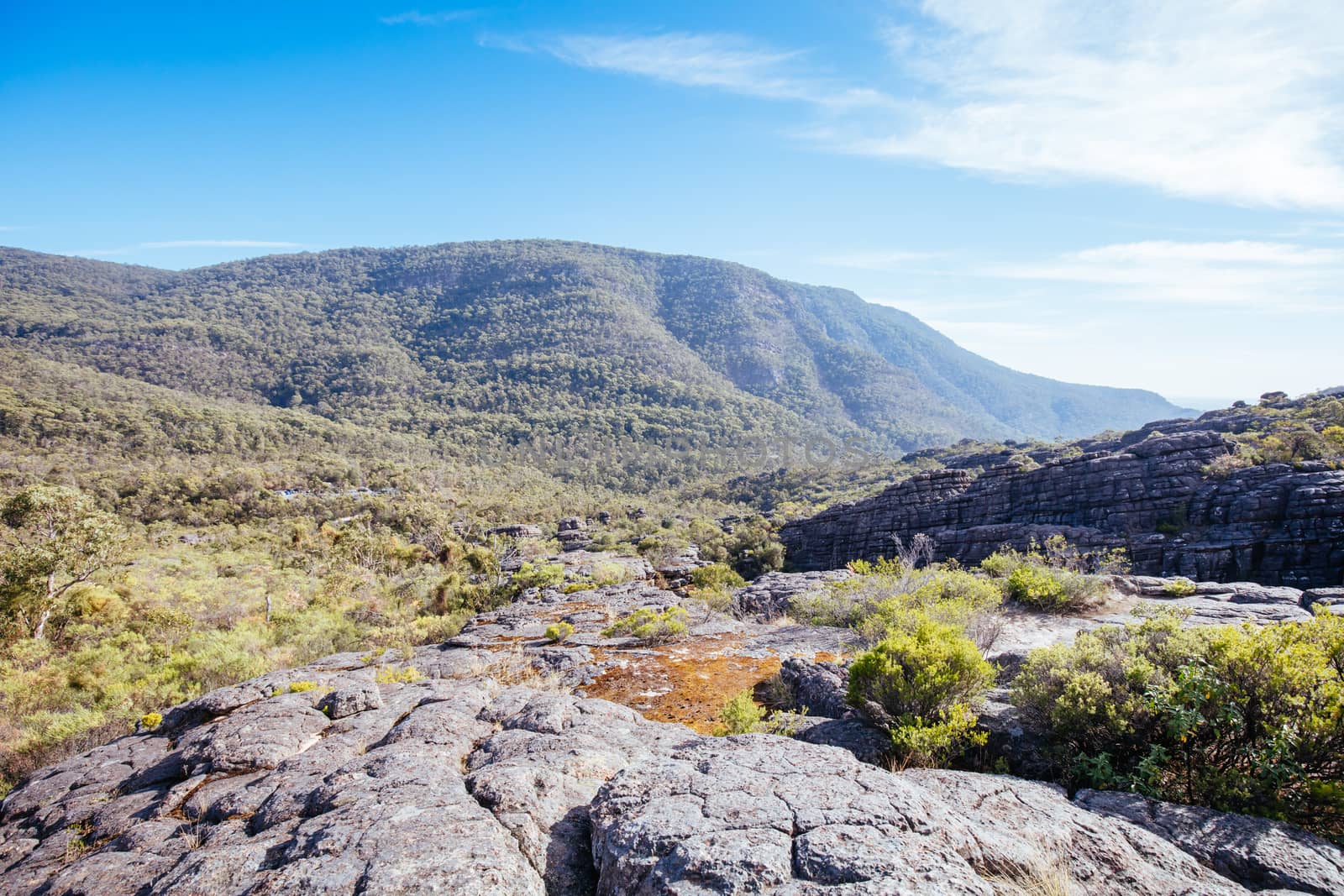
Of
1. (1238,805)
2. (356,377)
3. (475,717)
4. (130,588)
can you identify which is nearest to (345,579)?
(130,588)

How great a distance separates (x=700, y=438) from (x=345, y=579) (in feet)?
378

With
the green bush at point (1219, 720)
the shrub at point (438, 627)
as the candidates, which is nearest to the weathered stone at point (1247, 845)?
the green bush at point (1219, 720)

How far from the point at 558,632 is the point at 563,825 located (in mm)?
12703

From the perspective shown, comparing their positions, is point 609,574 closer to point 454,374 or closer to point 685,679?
point 685,679

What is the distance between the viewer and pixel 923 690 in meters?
7.10

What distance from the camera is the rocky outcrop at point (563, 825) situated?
369 cm

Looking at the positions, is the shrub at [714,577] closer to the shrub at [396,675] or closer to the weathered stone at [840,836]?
the shrub at [396,675]

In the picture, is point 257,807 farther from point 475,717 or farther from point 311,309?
point 311,309

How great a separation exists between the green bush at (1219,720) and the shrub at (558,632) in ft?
42.8

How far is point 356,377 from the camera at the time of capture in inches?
5846

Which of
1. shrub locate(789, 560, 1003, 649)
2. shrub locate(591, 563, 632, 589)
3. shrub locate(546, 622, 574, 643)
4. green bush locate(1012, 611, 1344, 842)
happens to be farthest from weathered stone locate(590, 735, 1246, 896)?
shrub locate(591, 563, 632, 589)

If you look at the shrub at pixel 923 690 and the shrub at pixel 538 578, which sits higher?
the shrub at pixel 923 690

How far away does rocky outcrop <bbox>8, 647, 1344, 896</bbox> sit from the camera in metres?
3.69

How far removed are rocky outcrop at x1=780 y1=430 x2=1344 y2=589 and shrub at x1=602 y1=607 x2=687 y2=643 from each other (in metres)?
27.4
